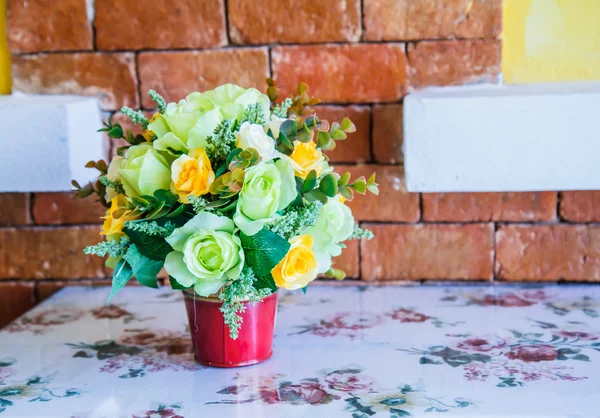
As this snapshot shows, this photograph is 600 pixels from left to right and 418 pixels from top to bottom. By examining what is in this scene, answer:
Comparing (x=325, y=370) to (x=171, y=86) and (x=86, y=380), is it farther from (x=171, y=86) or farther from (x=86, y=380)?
(x=171, y=86)

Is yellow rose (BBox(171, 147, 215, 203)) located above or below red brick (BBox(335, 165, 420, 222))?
above

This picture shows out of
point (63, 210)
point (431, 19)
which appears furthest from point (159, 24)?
point (431, 19)

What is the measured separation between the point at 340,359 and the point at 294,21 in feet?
2.22

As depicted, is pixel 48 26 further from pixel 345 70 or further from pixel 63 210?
pixel 345 70

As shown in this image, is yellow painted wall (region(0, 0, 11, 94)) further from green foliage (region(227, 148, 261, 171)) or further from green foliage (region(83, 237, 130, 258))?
green foliage (region(227, 148, 261, 171))

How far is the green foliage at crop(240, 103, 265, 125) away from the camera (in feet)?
2.89

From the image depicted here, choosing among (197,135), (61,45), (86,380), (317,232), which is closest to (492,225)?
(317,232)

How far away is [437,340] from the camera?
3.41ft

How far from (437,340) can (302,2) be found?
693 mm

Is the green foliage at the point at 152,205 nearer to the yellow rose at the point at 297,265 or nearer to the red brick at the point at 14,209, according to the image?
the yellow rose at the point at 297,265

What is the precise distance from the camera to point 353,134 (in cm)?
132

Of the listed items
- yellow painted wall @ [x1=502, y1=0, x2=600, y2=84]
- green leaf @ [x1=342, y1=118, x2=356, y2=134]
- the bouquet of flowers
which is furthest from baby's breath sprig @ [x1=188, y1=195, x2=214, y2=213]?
yellow painted wall @ [x1=502, y1=0, x2=600, y2=84]

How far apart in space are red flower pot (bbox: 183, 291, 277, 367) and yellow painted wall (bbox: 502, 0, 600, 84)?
70cm

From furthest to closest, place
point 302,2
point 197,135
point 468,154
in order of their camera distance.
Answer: point 302,2 < point 468,154 < point 197,135
